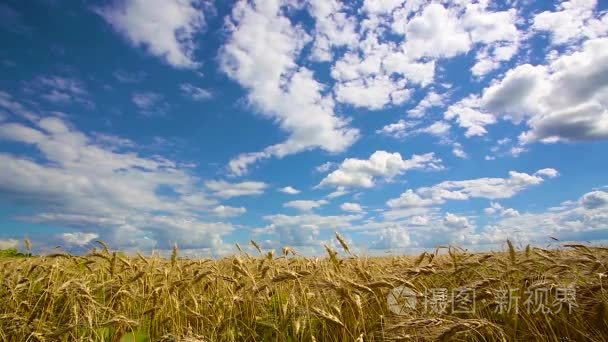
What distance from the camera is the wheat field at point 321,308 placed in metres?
3.76

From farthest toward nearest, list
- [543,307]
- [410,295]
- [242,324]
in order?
[242,324] < [410,295] < [543,307]

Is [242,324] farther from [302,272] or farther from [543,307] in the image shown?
[543,307]

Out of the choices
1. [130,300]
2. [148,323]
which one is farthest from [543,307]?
[130,300]

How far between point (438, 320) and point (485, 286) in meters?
1.30

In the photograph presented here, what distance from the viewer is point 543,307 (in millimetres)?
3992

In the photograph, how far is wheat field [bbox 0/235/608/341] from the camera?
3758 mm

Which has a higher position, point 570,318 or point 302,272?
point 302,272

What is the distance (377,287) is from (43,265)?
18.1ft

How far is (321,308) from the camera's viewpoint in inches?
168

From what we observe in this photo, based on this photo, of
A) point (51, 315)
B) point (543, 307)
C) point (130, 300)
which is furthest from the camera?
point (130, 300)

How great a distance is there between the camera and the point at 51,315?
207 inches

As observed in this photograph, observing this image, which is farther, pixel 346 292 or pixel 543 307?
pixel 543 307

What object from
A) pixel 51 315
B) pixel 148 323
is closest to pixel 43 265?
pixel 51 315

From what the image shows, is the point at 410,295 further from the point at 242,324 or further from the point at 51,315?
the point at 51,315
